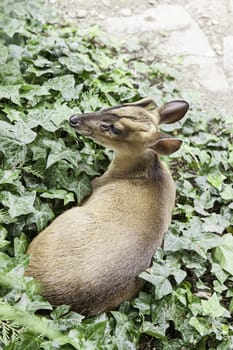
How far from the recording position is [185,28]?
232 inches

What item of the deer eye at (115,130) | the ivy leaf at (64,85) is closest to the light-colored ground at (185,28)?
the ivy leaf at (64,85)

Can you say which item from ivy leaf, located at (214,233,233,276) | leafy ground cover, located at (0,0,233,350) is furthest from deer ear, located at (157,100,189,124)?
ivy leaf, located at (214,233,233,276)

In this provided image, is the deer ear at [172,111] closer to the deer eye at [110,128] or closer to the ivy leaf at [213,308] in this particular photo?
the deer eye at [110,128]

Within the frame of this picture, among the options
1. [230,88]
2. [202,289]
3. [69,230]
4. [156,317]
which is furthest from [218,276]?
[230,88]

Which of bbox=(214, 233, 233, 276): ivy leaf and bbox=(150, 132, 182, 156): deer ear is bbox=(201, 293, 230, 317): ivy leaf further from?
bbox=(150, 132, 182, 156): deer ear

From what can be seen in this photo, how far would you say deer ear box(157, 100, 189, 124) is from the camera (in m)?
4.07

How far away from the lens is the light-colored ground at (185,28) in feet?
17.8

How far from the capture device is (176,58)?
548cm

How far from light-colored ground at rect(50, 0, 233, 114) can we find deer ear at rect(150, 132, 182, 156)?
1569 millimetres

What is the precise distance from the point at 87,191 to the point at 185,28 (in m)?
2.61

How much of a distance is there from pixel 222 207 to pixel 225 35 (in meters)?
2.26

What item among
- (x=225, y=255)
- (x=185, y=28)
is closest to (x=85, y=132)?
(x=225, y=255)

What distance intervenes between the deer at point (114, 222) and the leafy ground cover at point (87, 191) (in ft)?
0.26

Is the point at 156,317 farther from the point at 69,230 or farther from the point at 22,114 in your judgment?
the point at 22,114
